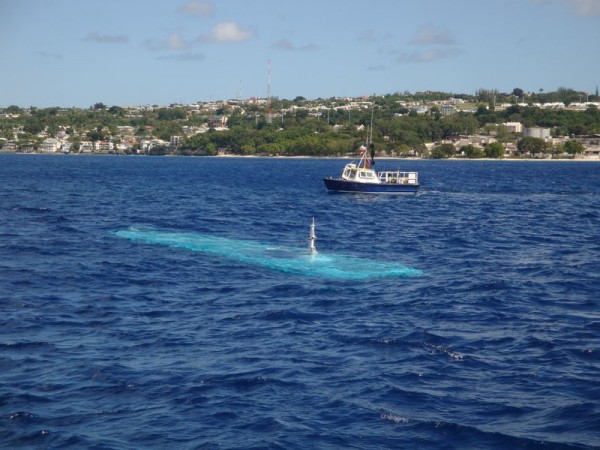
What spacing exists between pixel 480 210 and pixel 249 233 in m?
34.4

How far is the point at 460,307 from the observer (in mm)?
33344

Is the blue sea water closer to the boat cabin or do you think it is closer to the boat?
the boat

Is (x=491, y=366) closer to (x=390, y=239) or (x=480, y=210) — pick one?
(x=390, y=239)

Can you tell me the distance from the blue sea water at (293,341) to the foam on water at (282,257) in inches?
9.9

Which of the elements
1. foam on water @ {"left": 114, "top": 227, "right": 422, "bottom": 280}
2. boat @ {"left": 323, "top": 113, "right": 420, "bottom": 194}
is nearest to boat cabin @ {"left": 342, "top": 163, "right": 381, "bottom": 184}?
boat @ {"left": 323, "top": 113, "right": 420, "bottom": 194}

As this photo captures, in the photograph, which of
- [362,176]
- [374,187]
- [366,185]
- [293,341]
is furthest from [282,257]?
[362,176]

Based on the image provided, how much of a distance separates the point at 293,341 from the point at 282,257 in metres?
17.4

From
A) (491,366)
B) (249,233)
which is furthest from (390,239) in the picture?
(491,366)

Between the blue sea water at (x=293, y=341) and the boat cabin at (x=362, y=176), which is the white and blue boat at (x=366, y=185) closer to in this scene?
the boat cabin at (x=362, y=176)

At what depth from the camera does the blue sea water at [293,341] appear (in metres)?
20.4

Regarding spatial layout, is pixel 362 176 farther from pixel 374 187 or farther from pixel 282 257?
pixel 282 257

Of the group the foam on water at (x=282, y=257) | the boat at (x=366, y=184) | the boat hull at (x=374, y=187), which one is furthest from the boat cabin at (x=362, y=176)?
the foam on water at (x=282, y=257)

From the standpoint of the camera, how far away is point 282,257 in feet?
148

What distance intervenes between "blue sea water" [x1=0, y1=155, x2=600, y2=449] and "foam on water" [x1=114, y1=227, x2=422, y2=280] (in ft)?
0.82
